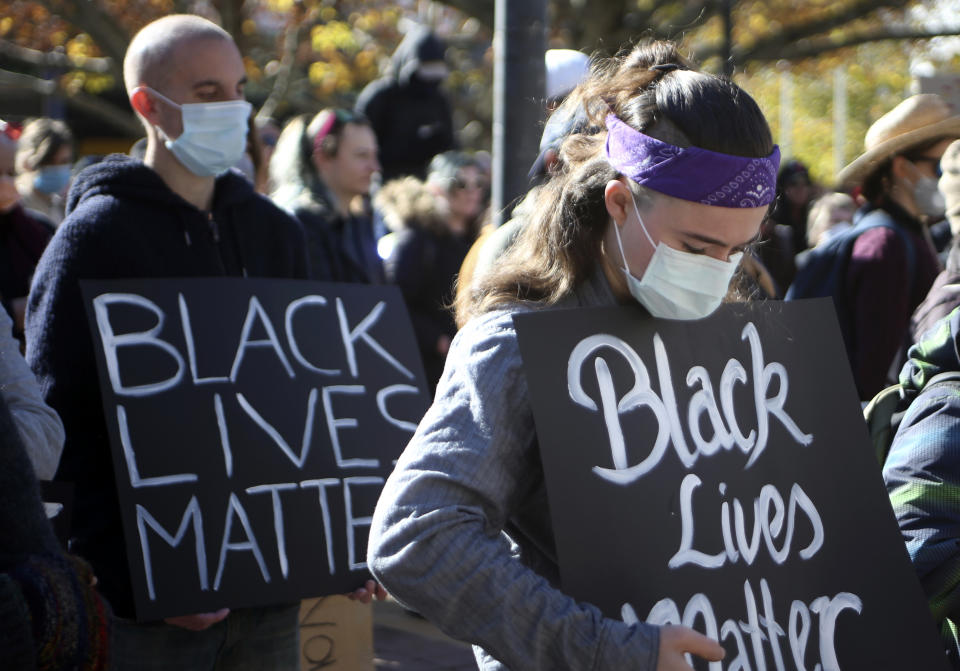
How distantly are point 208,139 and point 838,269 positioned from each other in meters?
2.86

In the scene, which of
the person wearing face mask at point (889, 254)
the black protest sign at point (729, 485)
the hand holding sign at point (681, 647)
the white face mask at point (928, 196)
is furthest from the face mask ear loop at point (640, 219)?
the white face mask at point (928, 196)

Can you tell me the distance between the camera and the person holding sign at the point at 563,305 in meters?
1.75

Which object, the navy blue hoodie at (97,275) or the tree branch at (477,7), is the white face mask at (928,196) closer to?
the navy blue hoodie at (97,275)

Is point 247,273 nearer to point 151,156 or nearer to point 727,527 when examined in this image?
point 151,156

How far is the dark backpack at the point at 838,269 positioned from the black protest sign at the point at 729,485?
2.81 m

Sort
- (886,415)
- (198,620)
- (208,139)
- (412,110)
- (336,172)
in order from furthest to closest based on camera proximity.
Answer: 1. (412,110)
2. (336,172)
3. (208,139)
4. (198,620)
5. (886,415)

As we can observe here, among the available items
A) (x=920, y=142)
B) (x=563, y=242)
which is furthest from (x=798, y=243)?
(x=563, y=242)

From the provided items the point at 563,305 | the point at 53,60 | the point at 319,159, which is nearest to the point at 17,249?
the point at 319,159

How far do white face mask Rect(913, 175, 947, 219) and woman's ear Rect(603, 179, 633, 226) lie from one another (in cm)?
318

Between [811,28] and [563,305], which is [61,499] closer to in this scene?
[563,305]

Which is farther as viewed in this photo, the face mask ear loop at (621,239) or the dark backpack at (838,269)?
the dark backpack at (838,269)

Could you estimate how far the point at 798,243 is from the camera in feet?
36.6

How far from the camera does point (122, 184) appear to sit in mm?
2965

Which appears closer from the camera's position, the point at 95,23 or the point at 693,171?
the point at 693,171
